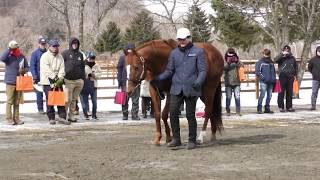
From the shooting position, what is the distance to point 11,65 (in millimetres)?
13961

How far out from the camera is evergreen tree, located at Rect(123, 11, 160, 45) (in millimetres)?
54344

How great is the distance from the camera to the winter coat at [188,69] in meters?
9.48

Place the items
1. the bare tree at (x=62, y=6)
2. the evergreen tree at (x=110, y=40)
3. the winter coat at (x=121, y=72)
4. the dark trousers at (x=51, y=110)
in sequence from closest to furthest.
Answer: the dark trousers at (x=51, y=110) < the winter coat at (x=121, y=72) < the bare tree at (x=62, y=6) < the evergreen tree at (x=110, y=40)

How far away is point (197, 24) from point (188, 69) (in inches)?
1442

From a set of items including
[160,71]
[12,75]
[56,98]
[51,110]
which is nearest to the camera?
[160,71]

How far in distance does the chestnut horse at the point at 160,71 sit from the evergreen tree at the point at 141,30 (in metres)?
42.4

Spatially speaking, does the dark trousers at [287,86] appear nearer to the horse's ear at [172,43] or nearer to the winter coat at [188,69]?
the horse's ear at [172,43]

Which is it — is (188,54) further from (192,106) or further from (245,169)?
(245,169)

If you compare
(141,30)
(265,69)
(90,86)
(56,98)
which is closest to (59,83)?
(56,98)

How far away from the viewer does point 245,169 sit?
7.87 m

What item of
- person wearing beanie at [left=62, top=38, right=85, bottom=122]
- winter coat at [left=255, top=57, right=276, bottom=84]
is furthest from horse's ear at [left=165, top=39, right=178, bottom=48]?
winter coat at [left=255, top=57, right=276, bottom=84]

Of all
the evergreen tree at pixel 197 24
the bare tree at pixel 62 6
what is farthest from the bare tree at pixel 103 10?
the evergreen tree at pixel 197 24

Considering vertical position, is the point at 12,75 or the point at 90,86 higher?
the point at 12,75

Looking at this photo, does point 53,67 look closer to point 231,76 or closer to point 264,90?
point 231,76
